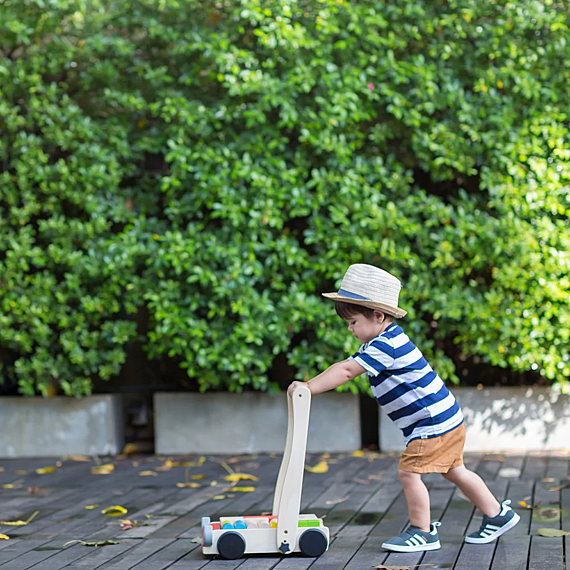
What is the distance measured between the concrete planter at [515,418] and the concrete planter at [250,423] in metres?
0.83

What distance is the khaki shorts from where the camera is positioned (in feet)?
11.9

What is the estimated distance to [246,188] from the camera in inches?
242

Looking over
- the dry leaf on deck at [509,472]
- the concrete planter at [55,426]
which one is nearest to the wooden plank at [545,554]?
the dry leaf on deck at [509,472]

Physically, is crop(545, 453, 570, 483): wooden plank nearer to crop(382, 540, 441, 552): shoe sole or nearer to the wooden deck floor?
the wooden deck floor

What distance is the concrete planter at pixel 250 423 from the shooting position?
638 centimetres

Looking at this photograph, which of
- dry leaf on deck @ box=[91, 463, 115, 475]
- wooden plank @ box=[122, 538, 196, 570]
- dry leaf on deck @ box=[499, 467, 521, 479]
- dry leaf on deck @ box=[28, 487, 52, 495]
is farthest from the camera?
dry leaf on deck @ box=[91, 463, 115, 475]

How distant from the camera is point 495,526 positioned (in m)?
3.74

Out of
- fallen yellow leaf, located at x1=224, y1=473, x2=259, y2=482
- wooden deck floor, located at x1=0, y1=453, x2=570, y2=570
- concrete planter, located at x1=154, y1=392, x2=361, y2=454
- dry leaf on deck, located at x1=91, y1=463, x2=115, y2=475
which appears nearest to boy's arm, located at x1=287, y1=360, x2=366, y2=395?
wooden deck floor, located at x1=0, y1=453, x2=570, y2=570

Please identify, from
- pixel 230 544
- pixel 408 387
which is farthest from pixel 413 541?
pixel 230 544

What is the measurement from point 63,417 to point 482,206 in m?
3.37

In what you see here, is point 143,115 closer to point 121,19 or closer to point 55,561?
point 121,19

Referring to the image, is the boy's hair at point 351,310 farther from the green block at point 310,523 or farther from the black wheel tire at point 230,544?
the black wheel tire at point 230,544

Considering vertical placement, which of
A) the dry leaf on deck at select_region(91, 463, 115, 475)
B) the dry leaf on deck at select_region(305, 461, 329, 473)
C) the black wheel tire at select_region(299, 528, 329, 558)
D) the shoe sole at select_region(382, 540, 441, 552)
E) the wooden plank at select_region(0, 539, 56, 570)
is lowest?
Answer: the dry leaf on deck at select_region(91, 463, 115, 475)

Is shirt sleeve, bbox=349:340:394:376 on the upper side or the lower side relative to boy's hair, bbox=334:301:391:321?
lower
